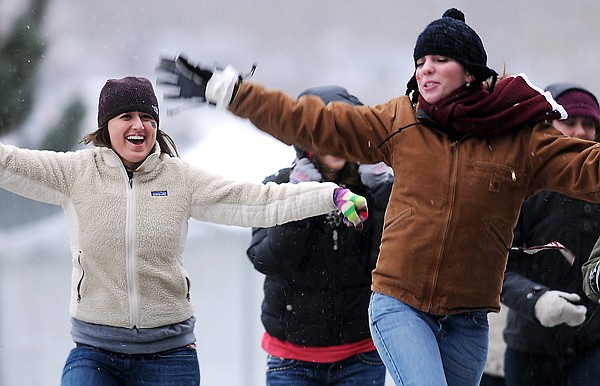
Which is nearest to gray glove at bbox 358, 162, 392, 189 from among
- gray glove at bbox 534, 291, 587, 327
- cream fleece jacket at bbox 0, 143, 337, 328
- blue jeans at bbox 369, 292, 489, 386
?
cream fleece jacket at bbox 0, 143, 337, 328

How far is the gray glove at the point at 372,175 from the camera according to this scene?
504cm

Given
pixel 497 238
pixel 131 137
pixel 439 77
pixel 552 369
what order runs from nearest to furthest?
1. pixel 497 238
2. pixel 439 77
3. pixel 131 137
4. pixel 552 369

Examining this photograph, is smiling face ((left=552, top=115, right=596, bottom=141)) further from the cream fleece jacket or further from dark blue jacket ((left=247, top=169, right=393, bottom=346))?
the cream fleece jacket

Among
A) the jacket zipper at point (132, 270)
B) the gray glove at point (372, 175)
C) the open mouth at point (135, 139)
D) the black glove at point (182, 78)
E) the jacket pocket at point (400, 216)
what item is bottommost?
the jacket zipper at point (132, 270)

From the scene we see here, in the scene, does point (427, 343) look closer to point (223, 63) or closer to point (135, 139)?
point (135, 139)

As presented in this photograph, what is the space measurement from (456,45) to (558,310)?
158cm

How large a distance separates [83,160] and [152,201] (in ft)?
1.14

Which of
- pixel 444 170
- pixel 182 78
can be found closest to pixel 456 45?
pixel 444 170

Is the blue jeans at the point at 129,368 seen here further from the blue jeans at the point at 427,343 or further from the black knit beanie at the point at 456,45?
the black knit beanie at the point at 456,45

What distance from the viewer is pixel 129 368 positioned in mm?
4309

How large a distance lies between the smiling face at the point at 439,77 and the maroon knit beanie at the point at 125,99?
128cm

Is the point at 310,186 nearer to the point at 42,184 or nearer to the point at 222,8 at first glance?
the point at 42,184

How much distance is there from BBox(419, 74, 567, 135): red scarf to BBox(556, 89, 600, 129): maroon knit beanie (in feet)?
4.84

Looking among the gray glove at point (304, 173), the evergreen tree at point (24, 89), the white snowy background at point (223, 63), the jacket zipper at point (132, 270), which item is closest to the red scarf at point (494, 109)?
the gray glove at point (304, 173)
